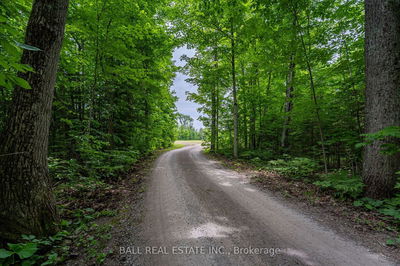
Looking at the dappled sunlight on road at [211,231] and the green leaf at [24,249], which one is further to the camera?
the dappled sunlight on road at [211,231]

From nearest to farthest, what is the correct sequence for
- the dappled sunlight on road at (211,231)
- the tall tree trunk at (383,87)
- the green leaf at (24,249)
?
the green leaf at (24,249)
the dappled sunlight on road at (211,231)
the tall tree trunk at (383,87)

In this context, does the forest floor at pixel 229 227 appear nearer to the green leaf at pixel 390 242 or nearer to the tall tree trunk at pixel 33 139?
the green leaf at pixel 390 242

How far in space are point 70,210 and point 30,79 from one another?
2817 mm

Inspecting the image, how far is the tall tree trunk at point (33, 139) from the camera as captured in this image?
7.54ft

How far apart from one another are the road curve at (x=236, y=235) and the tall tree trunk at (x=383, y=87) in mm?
2257

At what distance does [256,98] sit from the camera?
467 inches

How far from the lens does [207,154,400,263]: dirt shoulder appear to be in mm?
2498

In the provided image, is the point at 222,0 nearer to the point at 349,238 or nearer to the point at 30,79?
the point at 30,79

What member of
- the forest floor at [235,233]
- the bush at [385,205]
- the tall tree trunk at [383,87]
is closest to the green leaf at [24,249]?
the forest floor at [235,233]

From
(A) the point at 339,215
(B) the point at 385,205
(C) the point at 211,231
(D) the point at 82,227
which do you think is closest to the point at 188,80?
(D) the point at 82,227

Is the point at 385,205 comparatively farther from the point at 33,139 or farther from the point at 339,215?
the point at 33,139

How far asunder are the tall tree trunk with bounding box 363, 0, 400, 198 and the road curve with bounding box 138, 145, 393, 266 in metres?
2.26

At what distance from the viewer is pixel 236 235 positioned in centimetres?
262

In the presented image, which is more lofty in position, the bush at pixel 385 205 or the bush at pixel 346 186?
the bush at pixel 346 186
